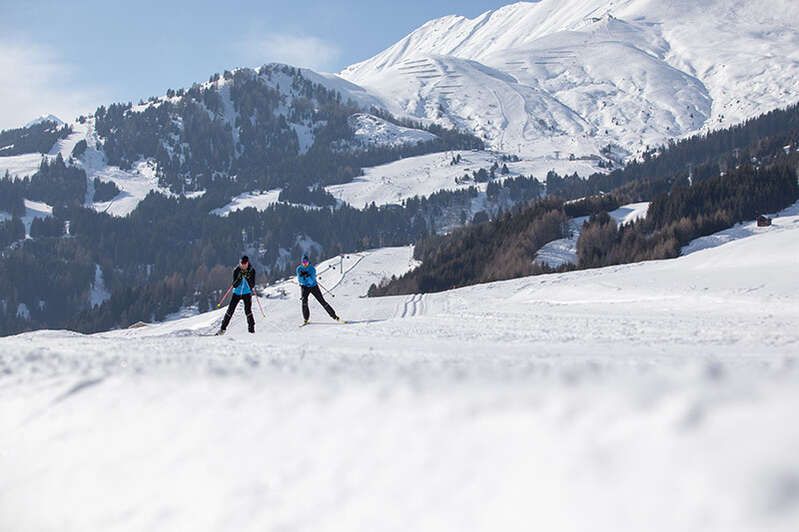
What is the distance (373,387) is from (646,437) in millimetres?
1843

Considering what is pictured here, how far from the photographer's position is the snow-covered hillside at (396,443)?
2.68 meters

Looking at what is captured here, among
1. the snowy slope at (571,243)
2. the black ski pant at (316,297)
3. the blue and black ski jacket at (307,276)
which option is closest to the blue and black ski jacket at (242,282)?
the blue and black ski jacket at (307,276)

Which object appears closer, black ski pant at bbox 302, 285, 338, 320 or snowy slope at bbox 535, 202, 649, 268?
black ski pant at bbox 302, 285, 338, 320

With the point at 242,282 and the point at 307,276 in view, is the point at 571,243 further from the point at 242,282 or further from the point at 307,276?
the point at 242,282

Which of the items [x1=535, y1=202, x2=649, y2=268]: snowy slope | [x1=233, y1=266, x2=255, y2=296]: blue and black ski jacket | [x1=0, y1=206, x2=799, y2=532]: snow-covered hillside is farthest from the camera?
[x1=535, y1=202, x2=649, y2=268]: snowy slope

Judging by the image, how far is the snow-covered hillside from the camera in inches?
105

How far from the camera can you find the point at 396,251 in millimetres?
134500

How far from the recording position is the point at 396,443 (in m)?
3.58

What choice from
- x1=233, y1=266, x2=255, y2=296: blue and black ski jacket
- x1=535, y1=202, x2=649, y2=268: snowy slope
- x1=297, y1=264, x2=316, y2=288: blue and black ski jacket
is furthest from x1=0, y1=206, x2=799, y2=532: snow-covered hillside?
x1=535, y1=202, x2=649, y2=268: snowy slope

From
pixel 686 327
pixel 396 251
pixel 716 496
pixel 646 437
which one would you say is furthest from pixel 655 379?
pixel 396 251

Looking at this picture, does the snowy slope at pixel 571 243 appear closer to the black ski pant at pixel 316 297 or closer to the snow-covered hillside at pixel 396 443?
the black ski pant at pixel 316 297

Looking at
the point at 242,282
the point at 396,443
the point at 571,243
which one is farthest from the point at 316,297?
the point at 571,243

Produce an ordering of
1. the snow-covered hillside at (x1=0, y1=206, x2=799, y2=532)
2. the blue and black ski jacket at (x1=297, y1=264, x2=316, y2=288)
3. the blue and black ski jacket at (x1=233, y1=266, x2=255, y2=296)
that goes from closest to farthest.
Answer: the snow-covered hillside at (x1=0, y1=206, x2=799, y2=532) < the blue and black ski jacket at (x1=233, y1=266, x2=255, y2=296) < the blue and black ski jacket at (x1=297, y1=264, x2=316, y2=288)

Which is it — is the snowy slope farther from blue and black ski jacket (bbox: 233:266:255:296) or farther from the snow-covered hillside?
the snow-covered hillside
